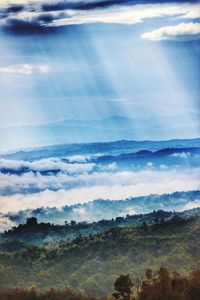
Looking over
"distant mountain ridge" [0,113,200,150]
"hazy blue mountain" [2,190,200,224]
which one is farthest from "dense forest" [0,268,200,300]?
"distant mountain ridge" [0,113,200,150]

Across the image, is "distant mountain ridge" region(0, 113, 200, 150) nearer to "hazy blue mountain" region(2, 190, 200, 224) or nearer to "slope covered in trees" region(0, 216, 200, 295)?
"hazy blue mountain" region(2, 190, 200, 224)

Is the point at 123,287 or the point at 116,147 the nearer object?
the point at 123,287

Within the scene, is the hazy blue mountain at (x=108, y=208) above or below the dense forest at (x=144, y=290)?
above

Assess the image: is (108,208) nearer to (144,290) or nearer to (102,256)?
(102,256)

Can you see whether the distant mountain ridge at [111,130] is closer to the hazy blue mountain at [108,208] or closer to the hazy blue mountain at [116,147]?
the hazy blue mountain at [116,147]

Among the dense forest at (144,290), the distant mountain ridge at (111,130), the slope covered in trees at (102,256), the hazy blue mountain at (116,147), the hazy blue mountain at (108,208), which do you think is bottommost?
the dense forest at (144,290)

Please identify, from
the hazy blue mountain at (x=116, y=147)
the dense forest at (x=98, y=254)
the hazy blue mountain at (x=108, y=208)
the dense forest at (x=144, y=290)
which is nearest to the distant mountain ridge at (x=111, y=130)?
the hazy blue mountain at (x=116, y=147)

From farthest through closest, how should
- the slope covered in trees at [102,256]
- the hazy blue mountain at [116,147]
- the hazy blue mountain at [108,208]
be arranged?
the hazy blue mountain at [116,147]
the hazy blue mountain at [108,208]
the slope covered in trees at [102,256]

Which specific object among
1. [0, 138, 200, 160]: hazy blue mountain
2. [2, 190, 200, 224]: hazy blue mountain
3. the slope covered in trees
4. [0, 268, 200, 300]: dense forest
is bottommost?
[0, 268, 200, 300]: dense forest

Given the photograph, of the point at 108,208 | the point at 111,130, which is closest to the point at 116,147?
the point at 111,130

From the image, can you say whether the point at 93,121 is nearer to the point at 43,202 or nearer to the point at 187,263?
the point at 43,202
